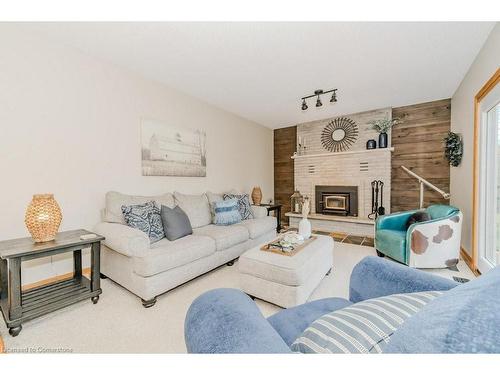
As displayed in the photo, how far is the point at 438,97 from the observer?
366 cm

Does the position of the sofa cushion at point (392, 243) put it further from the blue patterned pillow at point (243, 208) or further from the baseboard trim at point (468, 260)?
the blue patterned pillow at point (243, 208)

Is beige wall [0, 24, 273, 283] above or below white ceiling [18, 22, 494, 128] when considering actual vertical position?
below

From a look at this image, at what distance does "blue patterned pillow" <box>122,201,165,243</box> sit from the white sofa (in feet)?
0.26

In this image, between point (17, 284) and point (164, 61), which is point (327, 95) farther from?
point (17, 284)

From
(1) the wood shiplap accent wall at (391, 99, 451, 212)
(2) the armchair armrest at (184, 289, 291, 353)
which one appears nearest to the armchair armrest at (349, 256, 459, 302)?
(2) the armchair armrest at (184, 289, 291, 353)

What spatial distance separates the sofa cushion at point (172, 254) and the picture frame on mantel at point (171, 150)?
1.18m

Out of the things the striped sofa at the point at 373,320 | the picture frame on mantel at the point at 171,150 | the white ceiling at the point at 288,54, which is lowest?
the striped sofa at the point at 373,320

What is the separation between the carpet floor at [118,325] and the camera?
4.55 feet

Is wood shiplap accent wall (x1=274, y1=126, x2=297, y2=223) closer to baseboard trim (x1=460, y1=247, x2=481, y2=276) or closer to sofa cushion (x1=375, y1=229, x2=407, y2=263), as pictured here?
sofa cushion (x1=375, y1=229, x2=407, y2=263)

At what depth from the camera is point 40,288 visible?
1854mm

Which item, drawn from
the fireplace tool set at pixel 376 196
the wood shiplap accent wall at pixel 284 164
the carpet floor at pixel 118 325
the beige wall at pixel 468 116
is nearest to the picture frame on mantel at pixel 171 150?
the carpet floor at pixel 118 325

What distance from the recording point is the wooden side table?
1.48m

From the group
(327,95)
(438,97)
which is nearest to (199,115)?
(327,95)

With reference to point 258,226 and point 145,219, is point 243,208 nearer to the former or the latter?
point 258,226
